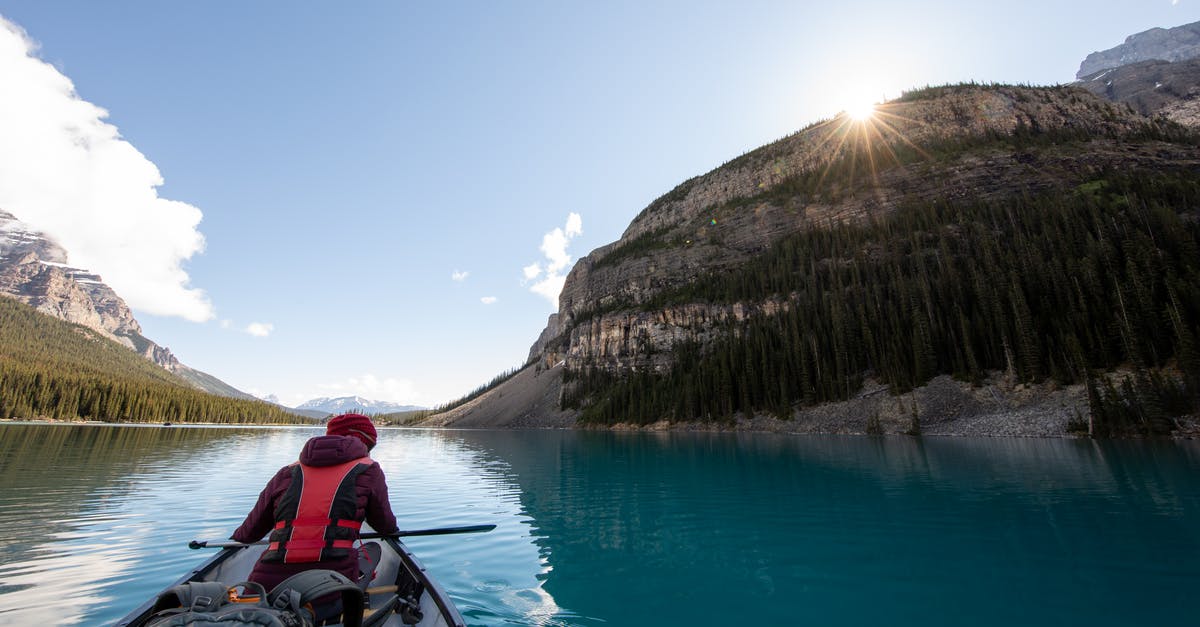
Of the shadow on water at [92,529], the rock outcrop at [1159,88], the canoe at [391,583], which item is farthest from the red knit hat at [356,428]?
the rock outcrop at [1159,88]

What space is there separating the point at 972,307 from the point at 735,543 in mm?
68717

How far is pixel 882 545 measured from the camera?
11195mm

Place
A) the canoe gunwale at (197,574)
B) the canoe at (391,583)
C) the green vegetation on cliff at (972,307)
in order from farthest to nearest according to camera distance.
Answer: the green vegetation on cliff at (972,307) < the canoe at (391,583) < the canoe gunwale at (197,574)

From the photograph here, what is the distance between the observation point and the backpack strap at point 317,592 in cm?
382

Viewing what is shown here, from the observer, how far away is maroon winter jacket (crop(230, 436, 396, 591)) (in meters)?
4.68

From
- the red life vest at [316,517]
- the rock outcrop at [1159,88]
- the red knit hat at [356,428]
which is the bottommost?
the red life vest at [316,517]

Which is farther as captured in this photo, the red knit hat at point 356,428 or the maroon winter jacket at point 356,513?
the red knit hat at point 356,428

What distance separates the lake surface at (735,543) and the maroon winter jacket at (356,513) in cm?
366

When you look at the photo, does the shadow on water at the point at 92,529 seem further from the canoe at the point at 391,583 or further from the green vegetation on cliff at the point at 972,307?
the green vegetation on cliff at the point at 972,307

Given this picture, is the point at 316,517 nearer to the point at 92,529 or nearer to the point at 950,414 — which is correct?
the point at 92,529

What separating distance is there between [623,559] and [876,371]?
6658cm

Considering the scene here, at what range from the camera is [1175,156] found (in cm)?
8069

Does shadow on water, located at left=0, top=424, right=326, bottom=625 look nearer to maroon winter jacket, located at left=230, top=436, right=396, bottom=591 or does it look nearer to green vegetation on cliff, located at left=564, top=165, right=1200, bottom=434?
maroon winter jacket, located at left=230, top=436, right=396, bottom=591

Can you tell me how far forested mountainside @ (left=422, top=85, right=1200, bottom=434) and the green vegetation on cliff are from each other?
304mm
